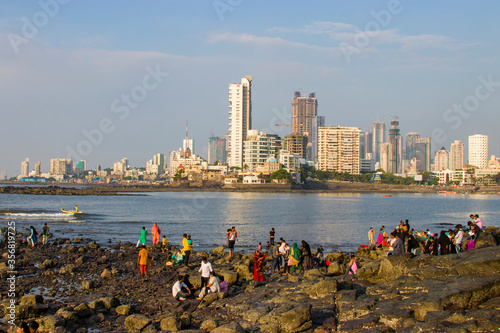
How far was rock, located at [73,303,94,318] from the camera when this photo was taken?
1456 centimetres

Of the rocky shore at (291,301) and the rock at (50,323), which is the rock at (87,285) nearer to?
the rocky shore at (291,301)

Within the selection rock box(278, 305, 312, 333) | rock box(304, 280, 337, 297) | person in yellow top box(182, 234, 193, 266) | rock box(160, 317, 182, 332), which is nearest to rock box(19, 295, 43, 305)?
rock box(160, 317, 182, 332)

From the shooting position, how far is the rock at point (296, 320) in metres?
12.5

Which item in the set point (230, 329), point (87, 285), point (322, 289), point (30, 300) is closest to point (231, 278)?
point (322, 289)

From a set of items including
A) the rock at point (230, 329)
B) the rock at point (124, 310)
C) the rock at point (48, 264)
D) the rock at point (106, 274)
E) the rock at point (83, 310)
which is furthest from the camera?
the rock at point (48, 264)

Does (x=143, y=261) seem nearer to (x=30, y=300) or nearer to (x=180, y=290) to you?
(x=180, y=290)

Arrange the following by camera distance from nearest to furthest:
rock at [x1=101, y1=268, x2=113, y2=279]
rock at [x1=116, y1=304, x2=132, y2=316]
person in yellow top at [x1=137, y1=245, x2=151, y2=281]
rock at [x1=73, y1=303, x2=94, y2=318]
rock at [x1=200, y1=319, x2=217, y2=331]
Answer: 1. rock at [x1=200, y1=319, x2=217, y2=331]
2. rock at [x1=73, y1=303, x2=94, y2=318]
3. rock at [x1=116, y1=304, x2=132, y2=316]
4. person in yellow top at [x1=137, y1=245, x2=151, y2=281]
5. rock at [x1=101, y1=268, x2=113, y2=279]

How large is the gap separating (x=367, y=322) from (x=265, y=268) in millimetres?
11856

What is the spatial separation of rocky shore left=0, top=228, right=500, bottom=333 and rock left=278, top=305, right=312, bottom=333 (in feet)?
0.09

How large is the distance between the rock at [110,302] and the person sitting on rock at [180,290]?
1951mm

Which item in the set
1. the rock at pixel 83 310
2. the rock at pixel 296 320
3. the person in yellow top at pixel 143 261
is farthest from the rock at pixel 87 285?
the rock at pixel 296 320

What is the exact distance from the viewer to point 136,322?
534 inches

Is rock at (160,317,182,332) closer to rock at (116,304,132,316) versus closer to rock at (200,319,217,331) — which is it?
rock at (200,319,217,331)

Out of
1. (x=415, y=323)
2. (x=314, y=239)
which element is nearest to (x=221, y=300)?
(x=415, y=323)
